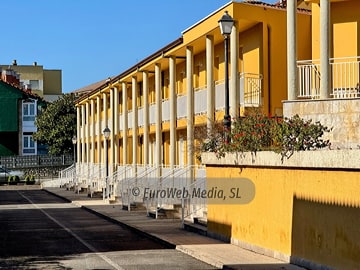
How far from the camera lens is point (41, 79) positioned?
9831 centimetres

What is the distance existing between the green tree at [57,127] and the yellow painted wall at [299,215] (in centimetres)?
5280

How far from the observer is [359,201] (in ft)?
35.4

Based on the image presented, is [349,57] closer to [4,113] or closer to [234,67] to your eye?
[234,67]

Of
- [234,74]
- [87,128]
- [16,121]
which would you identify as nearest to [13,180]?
[87,128]

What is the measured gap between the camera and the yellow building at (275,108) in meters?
12.0

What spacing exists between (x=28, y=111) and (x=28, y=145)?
350 centimetres

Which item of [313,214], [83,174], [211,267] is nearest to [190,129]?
[211,267]

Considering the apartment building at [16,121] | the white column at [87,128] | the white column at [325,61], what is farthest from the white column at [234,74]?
the apartment building at [16,121]

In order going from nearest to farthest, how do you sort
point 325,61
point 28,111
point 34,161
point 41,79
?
point 325,61
point 34,161
point 28,111
point 41,79

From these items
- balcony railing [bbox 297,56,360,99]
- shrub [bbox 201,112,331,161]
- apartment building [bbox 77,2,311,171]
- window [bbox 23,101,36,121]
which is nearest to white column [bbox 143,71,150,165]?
apartment building [bbox 77,2,311,171]

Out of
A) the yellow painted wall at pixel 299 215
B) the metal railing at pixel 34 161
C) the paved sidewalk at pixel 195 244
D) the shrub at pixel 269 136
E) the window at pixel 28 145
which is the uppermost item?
the window at pixel 28 145

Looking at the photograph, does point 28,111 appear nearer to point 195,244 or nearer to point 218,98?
point 218,98

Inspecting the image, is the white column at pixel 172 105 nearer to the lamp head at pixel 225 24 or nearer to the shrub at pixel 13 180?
the lamp head at pixel 225 24

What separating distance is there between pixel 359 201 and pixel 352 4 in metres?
11.6
